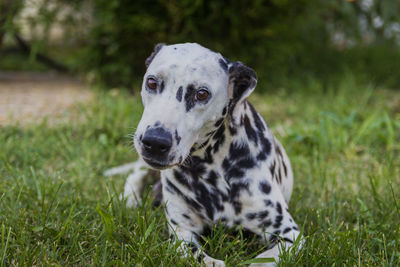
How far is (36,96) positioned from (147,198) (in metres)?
3.63

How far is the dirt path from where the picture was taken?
5.16m

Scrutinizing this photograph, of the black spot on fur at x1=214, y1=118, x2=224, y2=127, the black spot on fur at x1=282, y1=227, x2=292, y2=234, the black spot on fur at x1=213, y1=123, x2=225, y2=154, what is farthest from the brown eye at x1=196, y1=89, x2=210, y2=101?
the black spot on fur at x1=282, y1=227, x2=292, y2=234

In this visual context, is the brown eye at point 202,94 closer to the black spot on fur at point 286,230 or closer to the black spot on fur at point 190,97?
the black spot on fur at point 190,97

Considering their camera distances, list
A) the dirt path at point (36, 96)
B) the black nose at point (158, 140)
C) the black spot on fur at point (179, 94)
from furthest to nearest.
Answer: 1. the dirt path at point (36, 96)
2. the black spot on fur at point (179, 94)
3. the black nose at point (158, 140)

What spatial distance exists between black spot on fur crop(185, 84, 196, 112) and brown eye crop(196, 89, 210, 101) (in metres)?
0.02

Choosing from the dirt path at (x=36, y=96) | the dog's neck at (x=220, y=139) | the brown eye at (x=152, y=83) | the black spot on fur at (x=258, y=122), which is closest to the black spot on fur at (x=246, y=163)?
the dog's neck at (x=220, y=139)

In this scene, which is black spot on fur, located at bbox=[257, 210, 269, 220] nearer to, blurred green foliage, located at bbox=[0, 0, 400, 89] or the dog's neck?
the dog's neck

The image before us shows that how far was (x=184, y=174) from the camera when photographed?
2.54m

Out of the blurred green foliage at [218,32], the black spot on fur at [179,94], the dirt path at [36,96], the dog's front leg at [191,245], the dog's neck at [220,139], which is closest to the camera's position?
the black spot on fur at [179,94]

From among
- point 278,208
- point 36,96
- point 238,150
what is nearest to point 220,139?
point 238,150

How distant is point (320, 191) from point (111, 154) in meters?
1.97

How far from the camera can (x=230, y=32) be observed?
639 cm

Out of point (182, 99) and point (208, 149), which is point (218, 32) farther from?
point (182, 99)

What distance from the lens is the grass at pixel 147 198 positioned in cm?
235
